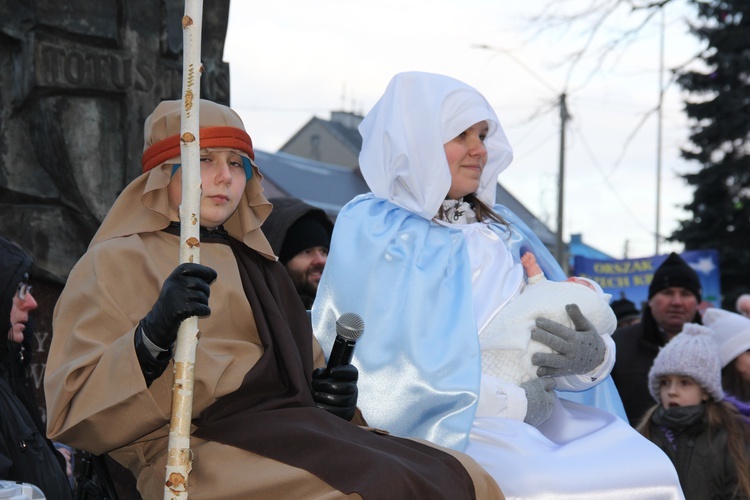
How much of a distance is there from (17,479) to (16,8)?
2.37m

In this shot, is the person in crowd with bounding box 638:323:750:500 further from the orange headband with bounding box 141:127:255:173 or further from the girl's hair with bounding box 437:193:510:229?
the orange headband with bounding box 141:127:255:173

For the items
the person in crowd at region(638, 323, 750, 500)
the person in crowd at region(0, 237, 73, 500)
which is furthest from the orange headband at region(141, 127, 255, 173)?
the person in crowd at region(638, 323, 750, 500)

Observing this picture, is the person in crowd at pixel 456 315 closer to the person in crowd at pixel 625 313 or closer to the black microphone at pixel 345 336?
the black microphone at pixel 345 336

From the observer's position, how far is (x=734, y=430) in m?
5.22

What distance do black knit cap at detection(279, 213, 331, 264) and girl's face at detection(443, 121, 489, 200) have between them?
1638 mm

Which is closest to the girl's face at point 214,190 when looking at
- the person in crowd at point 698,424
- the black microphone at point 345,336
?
the black microphone at point 345,336

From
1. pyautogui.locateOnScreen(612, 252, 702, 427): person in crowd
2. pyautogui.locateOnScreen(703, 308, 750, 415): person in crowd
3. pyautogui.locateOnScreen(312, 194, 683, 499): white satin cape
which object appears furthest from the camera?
pyautogui.locateOnScreen(612, 252, 702, 427): person in crowd

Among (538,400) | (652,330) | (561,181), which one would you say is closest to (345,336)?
(538,400)

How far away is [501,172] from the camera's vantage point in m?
4.50

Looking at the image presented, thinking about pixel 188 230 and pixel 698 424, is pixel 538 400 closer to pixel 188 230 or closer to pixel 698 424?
pixel 188 230

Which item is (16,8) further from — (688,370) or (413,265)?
(688,370)

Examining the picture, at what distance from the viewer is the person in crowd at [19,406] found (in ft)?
13.3

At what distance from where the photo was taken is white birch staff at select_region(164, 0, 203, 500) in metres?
2.60

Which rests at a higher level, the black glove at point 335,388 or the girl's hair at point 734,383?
the black glove at point 335,388
